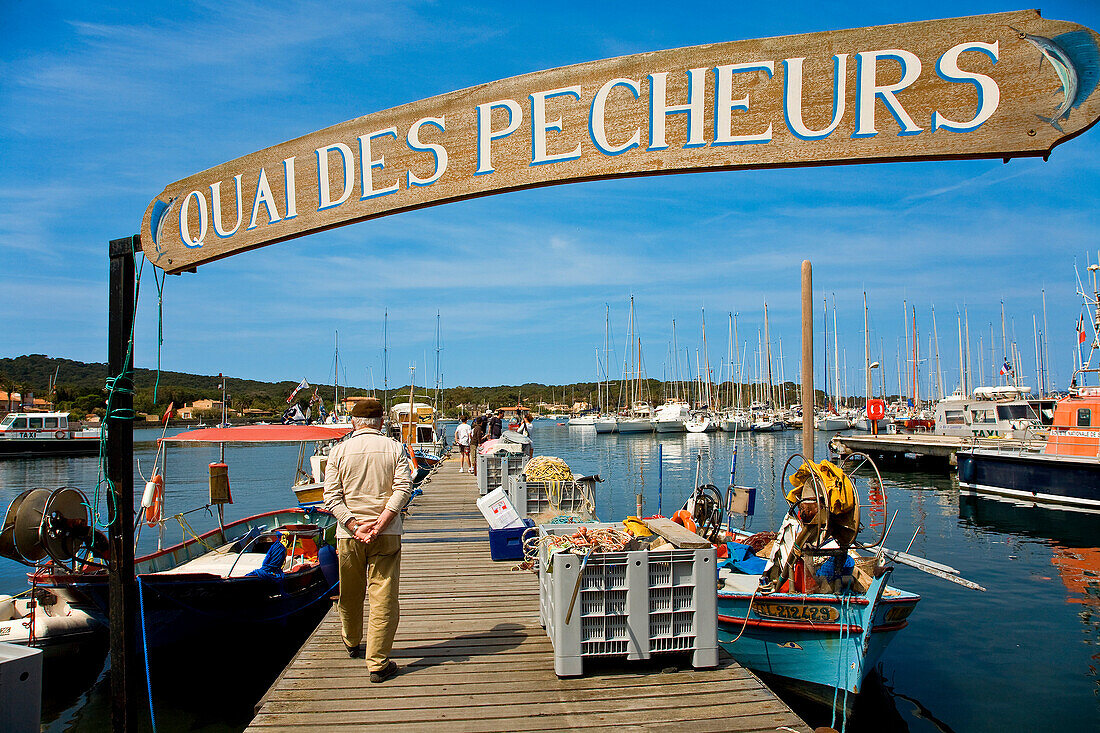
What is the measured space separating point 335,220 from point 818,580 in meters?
6.50

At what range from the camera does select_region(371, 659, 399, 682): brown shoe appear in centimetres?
470

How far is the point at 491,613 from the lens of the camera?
6.30m

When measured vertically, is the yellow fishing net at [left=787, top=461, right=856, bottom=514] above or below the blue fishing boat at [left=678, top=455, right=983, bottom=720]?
above

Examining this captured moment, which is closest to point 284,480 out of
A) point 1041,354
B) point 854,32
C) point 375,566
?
point 375,566

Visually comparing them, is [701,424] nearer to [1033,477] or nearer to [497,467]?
→ [1033,477]

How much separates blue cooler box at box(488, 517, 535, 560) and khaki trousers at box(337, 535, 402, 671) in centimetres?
368

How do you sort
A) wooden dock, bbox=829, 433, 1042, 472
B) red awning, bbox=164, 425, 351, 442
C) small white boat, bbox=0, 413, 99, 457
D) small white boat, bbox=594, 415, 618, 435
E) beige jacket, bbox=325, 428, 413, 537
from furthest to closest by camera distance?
small white boat, bbox=594, 415, 618, 435 → small white boat, bbox=0, 413, 99, 457 → wooden dock, bbox=829, 433, 1042, 472 → red awning, bbox=164, 425, 351, 442 → beige jacket, bbox=325, 428, 413, 537

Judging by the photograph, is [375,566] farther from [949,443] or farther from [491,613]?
[949,443]

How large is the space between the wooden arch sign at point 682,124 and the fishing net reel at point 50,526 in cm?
365

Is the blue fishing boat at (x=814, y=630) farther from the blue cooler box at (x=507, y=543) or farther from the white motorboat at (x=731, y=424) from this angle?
the white motorboat at (x=731, y=424)

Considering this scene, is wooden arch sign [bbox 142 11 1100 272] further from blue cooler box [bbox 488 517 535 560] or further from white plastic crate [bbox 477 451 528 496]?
white plastic crate [bbox 477 451 528 496]

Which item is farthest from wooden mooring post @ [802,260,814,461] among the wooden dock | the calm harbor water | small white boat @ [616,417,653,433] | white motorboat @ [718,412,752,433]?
small white boat @ [616,417,653,433]

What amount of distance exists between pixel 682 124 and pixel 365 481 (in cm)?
313

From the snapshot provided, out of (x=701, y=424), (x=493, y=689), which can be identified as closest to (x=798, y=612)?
(x=493, y=689)
